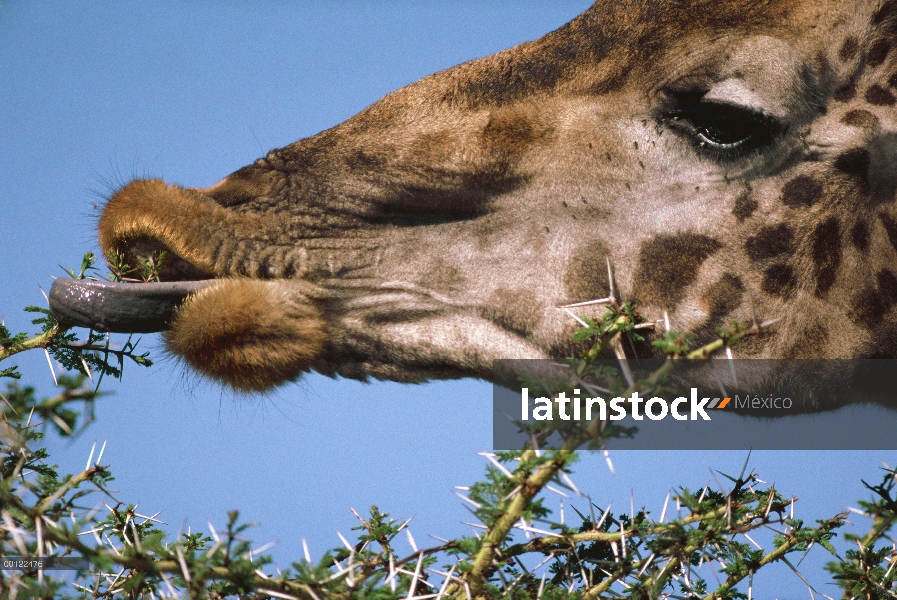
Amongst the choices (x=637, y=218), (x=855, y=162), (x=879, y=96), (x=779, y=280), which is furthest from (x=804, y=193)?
(x=637, y=218)

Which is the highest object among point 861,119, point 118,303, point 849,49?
point 849,49

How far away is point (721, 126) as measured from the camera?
8.74 feet

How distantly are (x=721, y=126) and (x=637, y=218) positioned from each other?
39cm

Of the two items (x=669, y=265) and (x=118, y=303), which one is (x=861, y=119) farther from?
(x=118, y=303)

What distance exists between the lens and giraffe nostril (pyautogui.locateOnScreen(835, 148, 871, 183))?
2.64 m

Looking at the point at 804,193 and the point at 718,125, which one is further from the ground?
the point at 718,125

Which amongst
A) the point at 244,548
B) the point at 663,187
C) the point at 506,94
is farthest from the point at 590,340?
the point at 244,548

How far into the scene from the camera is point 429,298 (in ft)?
8.83

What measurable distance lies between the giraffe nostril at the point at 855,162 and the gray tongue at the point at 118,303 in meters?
2.01

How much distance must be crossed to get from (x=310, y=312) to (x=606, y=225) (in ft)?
3.28

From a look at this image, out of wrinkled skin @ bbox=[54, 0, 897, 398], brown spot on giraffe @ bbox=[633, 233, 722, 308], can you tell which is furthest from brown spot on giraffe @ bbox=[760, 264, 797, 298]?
brown spot on giraffe @ bbox=[633, 233, 722, 308]

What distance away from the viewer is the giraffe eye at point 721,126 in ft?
8.59

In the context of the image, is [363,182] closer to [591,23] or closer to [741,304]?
[591,23]

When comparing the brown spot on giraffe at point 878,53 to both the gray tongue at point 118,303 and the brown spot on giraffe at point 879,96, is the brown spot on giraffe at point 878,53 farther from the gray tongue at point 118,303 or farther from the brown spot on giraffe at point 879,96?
the gray tongue at point 118,303
